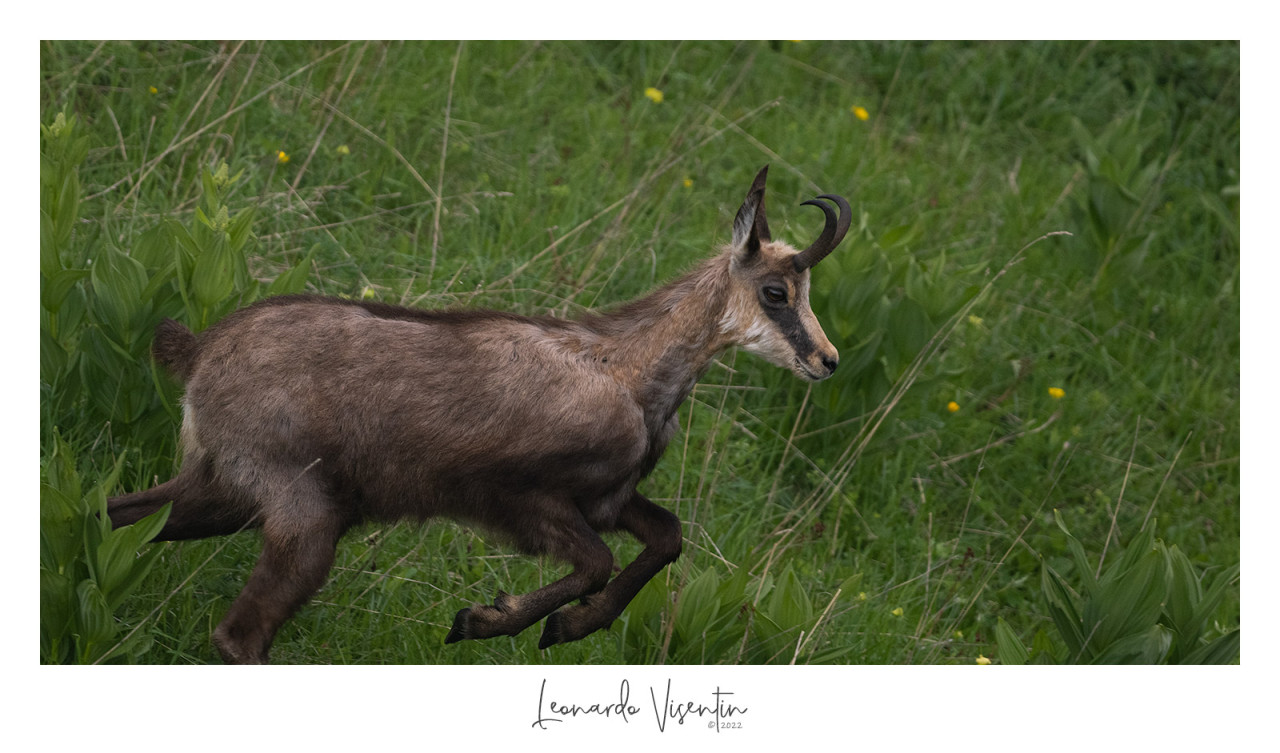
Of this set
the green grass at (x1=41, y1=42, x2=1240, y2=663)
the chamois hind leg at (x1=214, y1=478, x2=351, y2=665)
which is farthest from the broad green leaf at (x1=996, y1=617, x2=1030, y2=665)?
the chamois hind leg at (x1=214, y1=478, x2=351, y2=665)

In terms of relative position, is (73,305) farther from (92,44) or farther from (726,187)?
(726,187)

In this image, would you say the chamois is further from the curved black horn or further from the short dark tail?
the short dark tail

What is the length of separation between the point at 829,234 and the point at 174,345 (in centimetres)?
235

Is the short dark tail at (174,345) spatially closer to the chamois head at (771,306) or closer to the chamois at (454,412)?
the chamois at (454,412)

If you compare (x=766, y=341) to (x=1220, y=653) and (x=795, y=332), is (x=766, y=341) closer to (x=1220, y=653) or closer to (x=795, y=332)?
(x=795, y=332)

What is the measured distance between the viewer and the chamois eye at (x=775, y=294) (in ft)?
13.9

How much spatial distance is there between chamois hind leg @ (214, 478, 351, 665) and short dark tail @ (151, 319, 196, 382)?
674 millimetres

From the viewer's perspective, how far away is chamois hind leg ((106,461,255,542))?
4316 mm

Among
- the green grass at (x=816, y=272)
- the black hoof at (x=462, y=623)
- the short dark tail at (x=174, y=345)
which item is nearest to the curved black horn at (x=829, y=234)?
the green grass at (x=816, y=272)

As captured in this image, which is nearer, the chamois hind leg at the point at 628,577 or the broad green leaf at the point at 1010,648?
the chamois hind leg at the point at 628,577

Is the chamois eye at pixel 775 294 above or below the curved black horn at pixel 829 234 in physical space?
below

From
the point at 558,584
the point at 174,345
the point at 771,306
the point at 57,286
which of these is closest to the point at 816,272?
the point at 771,306

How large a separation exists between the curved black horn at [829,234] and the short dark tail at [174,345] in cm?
216
